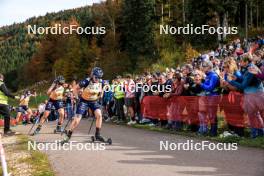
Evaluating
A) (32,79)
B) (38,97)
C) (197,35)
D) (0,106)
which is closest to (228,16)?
(197,35)

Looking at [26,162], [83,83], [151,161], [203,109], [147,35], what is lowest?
[26,162]

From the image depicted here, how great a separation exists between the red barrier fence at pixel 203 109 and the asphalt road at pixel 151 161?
4.92 ft

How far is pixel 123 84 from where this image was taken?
22219 mm

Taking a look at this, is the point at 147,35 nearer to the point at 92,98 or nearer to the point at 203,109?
the point at 203,109

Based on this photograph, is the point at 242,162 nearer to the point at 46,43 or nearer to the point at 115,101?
the point at 115,101

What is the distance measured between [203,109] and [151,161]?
4.93 metres

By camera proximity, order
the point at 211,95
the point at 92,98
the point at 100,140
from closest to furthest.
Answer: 1. the point at 92,98
2. the point at 100,140
3. the point at 211,95

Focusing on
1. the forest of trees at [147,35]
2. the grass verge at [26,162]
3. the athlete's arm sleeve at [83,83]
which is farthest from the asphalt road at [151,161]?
the forest of trees at [147,35]

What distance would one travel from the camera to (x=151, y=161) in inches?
407

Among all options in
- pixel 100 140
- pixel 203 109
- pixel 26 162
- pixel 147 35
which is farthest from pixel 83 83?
pixel 147 35

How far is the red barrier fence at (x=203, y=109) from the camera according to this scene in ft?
43.3

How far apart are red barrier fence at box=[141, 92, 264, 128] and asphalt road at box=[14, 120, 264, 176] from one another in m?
1.50

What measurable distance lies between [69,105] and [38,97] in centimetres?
4284

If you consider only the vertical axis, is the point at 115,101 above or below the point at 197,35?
below
